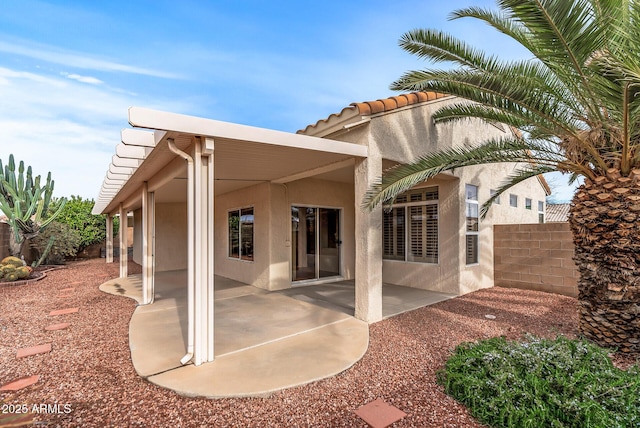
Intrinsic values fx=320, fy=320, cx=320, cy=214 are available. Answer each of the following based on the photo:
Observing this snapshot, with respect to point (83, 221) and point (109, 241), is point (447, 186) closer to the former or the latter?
point (109, 241)

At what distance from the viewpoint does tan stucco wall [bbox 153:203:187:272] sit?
1466 cm

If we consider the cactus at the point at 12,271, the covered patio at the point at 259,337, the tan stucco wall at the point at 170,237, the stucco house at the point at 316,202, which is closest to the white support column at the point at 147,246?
the stucco house at the point at 316,202

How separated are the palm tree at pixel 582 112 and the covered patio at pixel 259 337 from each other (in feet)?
8.38

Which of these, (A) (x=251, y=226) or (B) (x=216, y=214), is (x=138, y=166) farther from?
(B) (x=216, y=214)

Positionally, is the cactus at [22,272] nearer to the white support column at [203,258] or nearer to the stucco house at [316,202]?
the stucco house at [316,202]

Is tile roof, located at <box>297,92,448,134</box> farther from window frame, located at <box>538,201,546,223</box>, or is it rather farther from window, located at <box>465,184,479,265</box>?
window frame, located at <box>538,201,546,223</box>

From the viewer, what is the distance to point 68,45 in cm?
888

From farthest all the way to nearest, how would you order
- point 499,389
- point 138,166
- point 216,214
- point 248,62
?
point 216,214
point 248,62
point 138,166
point 499,389

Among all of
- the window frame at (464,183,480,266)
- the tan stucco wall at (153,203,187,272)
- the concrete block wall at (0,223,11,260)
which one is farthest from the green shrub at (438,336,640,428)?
the concrete block wall at (0,223,11,260)

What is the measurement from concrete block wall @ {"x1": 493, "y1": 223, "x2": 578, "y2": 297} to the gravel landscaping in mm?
1492

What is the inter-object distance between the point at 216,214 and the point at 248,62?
575 centimetres

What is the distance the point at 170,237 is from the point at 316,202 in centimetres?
831

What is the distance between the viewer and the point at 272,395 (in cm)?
366

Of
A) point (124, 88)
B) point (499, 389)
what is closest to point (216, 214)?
point (124, 88)
